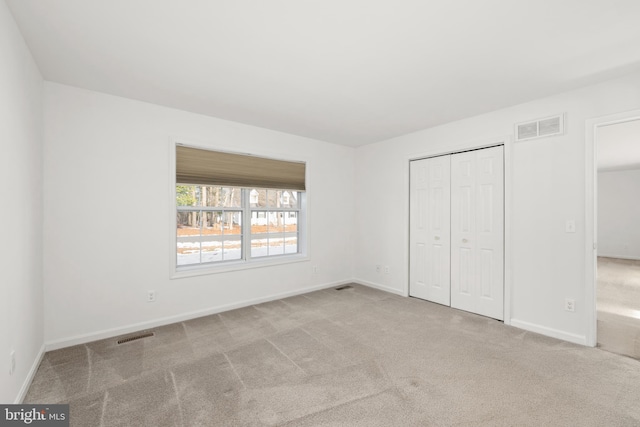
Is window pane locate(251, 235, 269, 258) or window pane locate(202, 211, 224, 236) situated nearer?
window pane locate(202, 211, 224, 236)

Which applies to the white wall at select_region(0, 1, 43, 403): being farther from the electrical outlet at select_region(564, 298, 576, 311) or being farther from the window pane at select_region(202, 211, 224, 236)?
the electrical outlet at select_region(564, 298, 576, 311)

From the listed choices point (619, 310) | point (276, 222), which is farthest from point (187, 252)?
point (619, 310)

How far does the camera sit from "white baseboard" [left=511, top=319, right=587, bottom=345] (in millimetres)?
2836

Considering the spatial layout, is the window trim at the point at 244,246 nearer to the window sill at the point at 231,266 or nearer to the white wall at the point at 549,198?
the window sill at the point at 231,266

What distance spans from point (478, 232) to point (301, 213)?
8.71ft

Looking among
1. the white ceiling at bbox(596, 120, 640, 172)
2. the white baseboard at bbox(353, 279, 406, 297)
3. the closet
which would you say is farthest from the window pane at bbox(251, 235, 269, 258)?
the white ceiling at bbox(596, 120, 640, 172)

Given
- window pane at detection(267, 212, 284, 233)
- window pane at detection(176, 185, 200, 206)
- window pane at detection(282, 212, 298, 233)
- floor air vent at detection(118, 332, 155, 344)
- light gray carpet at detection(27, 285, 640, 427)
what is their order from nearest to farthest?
1. light gray carpet at detection(27, 285, 640, 427)
2. floor air vent at detection(118, 332, 155, 344)
3. window pane at detection(176, 185, 200, 206)
4. window pane at detection(267, 212, 284, 233)
5. window pane at detection(282, 212, 298, 233)

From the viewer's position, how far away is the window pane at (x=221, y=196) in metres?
3.86

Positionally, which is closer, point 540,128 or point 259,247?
point 540,128

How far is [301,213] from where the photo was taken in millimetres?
4848

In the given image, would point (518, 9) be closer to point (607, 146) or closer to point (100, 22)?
point (100, 22)

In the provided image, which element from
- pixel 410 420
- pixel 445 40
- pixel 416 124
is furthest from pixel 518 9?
pixel 410 420

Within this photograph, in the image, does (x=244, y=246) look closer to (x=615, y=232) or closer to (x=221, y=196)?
(x=221, y=196)

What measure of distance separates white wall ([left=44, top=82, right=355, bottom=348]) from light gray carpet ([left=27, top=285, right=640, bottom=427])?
350 millimetres
